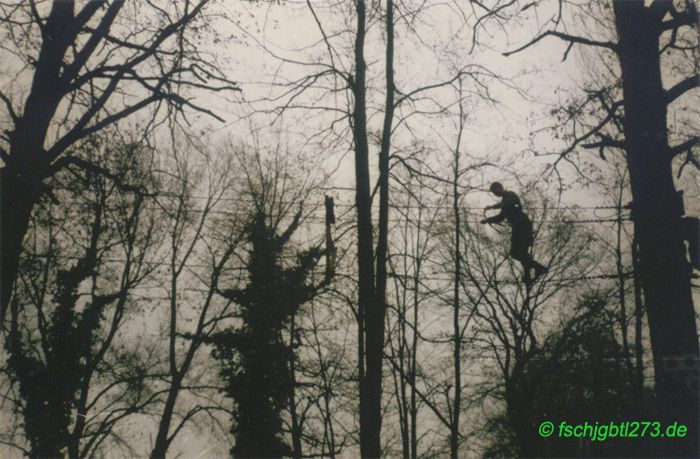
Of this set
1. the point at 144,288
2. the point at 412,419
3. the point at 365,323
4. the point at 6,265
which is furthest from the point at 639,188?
the point at 412,419

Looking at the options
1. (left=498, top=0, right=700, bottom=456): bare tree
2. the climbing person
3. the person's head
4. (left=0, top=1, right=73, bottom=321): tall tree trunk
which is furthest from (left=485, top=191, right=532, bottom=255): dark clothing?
(left=0, top=1, right=73, bottom=321): tall tree trunk

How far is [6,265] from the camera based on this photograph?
19.4 ft

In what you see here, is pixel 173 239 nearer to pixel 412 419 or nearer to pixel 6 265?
pixel 412 419

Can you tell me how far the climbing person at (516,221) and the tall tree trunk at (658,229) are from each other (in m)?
2.46

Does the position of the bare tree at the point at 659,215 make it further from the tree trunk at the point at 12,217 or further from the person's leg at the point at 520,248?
the tree trunk at the point at 12,217

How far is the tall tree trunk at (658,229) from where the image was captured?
5238 mm

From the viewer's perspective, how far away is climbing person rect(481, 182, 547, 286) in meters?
8.26

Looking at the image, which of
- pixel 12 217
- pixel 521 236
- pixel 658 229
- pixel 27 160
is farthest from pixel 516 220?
pixel 12 217

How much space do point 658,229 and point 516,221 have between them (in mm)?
2970

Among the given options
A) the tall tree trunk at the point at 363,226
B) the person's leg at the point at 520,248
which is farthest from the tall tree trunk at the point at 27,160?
the person's leg at the point at 520,248

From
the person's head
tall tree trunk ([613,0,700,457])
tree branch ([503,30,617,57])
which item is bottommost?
tall tree trunk ([613,0,700,457])

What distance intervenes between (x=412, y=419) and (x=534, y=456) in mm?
5317

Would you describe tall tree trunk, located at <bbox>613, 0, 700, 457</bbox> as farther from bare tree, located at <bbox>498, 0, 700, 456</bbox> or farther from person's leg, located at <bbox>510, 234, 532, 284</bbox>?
person's leg, located at <bbox>510, 234, 532, 284</bbox>

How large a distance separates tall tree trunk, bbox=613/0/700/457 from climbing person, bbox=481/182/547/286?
2.46 metres
